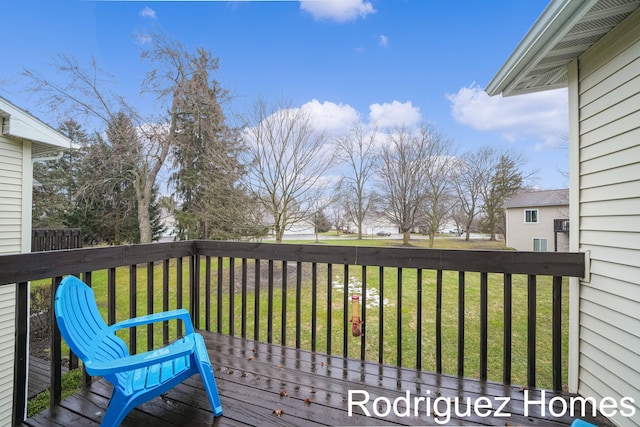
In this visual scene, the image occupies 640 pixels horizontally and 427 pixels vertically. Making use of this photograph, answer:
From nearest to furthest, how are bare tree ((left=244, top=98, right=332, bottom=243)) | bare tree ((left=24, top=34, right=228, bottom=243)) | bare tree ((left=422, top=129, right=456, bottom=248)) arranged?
bare tree ((left=244, top=98, right=332, bottom=243)) → bare tree ((left=24, top=34, right=228, bottom=243)) → bare tree ((left=422, top=129, right=456, bottom=248))

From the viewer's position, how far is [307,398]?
5.57 feet

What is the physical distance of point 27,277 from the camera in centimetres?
155

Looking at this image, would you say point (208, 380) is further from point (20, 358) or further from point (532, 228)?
point (532, 228)

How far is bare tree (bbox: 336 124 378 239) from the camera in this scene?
11.0 m

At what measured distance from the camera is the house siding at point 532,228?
12669 millimetres

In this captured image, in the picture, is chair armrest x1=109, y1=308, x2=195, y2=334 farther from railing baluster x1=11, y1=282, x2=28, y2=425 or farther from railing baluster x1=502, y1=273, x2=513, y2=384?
railing baluster x1=502, y1=273, x2=513, y2=384

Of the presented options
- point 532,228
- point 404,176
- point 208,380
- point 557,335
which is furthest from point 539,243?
point 208,380

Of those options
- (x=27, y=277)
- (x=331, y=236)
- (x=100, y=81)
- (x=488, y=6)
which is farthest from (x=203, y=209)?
(x=488, y=6)

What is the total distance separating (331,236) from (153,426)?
895 cm

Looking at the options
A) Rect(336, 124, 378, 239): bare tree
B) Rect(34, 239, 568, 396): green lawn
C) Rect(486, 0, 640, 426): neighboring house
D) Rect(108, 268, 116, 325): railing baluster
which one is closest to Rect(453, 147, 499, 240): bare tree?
Rect(336, 124, 378, 239): bare tree

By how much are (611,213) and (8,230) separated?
658cm

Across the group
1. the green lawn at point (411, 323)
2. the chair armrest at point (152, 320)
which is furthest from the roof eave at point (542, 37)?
the chair armrest at point (152, 320)

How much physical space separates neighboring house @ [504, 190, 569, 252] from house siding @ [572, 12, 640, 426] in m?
13.2

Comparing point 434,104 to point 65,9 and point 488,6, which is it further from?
point 65,9
